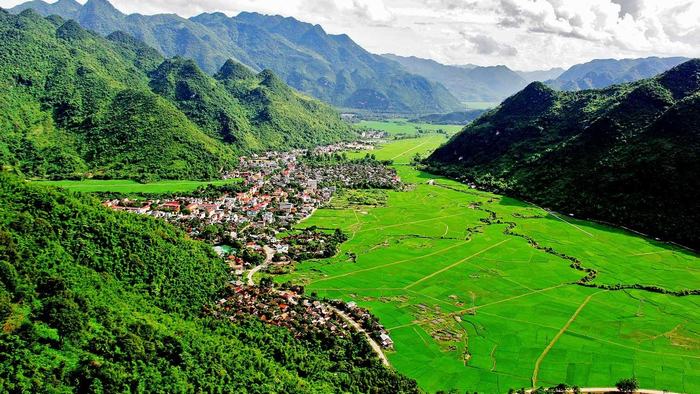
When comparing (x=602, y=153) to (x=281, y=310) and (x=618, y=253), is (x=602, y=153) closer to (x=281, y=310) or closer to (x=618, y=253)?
(x=618, y=253)

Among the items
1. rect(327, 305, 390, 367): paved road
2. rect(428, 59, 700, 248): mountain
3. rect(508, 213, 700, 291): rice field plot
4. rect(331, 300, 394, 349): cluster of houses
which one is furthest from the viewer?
rect(428, 59, 700, 248): mountain

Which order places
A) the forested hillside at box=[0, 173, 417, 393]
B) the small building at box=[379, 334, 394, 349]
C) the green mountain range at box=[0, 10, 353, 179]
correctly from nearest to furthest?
the forested hillside at box=[0, 173, 417, 393], the small building at box=[379, 334, 394, 349], the green mountain range at box=[0, 10, 353, 179]

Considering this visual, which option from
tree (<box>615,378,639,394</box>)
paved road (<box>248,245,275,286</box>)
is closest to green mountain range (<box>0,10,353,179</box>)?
paved road (<box>248,245,275,286</box>)

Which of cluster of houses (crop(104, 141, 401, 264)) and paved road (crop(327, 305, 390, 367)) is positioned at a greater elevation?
cluster of houses (crop(104, 141, 401, 264))

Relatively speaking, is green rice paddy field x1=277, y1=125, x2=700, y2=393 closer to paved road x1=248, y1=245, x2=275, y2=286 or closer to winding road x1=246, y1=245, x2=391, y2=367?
winding road x1=246, y1=245, x2=391, y2=367

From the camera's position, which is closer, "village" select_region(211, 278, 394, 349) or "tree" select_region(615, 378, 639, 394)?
"tree" select_region(615, 378, 639, 394)

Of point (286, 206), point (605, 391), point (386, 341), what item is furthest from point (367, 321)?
point (286, 206)
